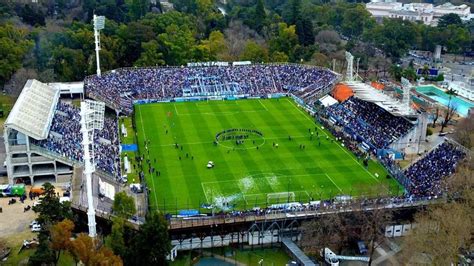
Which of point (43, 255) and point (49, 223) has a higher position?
point (49, 223)

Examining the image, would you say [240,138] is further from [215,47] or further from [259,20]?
[259,20]

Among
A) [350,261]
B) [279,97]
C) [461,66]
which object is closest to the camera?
[350,261]

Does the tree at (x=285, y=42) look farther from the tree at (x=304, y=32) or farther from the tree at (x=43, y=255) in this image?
the tree at (x=43, y=255)

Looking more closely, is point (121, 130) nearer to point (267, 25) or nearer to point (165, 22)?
point (165, 22)

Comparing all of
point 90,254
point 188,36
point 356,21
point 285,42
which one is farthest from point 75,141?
point 356,21

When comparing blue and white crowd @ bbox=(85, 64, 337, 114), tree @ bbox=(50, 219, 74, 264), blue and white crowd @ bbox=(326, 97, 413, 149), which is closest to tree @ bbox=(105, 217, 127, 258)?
tree @ bbox=(50, 219, 74, 264)

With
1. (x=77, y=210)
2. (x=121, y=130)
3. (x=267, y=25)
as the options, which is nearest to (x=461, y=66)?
(x=267, y=25)

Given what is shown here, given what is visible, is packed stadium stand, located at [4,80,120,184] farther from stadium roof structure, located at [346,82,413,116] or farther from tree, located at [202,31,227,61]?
tree, located at [202,31,227,61]
